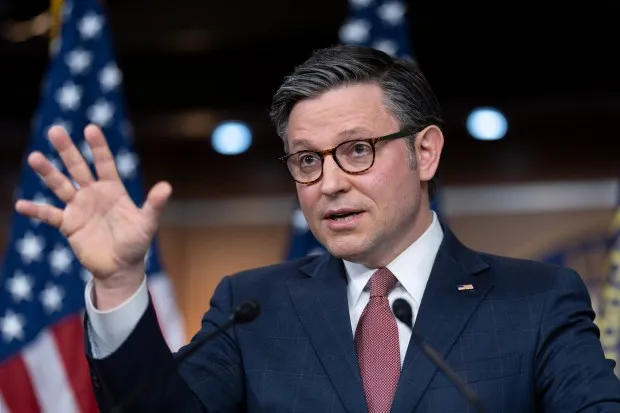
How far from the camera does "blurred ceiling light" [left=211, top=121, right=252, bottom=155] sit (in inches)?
215

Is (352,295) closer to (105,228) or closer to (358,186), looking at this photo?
(358,186)

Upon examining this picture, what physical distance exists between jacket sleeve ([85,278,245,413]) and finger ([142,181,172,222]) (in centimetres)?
16

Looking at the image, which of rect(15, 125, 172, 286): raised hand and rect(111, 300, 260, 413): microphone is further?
rect(15, 125, 172, 286): raised hand

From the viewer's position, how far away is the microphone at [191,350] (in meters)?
1.43

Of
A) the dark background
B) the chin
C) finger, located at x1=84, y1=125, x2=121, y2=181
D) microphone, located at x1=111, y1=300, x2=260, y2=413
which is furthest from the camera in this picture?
the dark background

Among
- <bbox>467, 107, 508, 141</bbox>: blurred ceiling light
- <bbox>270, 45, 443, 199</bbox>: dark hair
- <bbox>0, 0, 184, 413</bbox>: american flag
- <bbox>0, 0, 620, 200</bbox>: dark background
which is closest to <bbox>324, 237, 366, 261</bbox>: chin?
<bbox>270, 45, 443, 199</bbox>: dark hair

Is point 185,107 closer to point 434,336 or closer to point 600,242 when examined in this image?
point 600,242

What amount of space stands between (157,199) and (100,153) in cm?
13

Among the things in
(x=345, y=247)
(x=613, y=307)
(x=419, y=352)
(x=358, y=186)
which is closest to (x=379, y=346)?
(x=419, y=352)

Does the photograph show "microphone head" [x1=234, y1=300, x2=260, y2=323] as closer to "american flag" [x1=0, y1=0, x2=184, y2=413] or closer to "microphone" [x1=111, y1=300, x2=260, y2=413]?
"microphone" [x1=111, y1=300, x2=260, y2=413]

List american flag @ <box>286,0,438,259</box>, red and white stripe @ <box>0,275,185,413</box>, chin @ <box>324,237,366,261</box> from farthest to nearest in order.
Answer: american flag @ <box>286,0,438,259</box> < red and white stripe @ <box>0,275,185,413</box> < chin @ <box>324,237,366,261</box>

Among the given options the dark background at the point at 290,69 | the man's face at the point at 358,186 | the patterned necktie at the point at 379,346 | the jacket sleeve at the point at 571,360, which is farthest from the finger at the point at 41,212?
the dark background at the point at 290,69

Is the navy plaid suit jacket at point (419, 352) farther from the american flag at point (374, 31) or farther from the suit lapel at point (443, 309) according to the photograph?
the american flag at point (374, 31)

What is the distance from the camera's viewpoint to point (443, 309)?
180 centimetres
